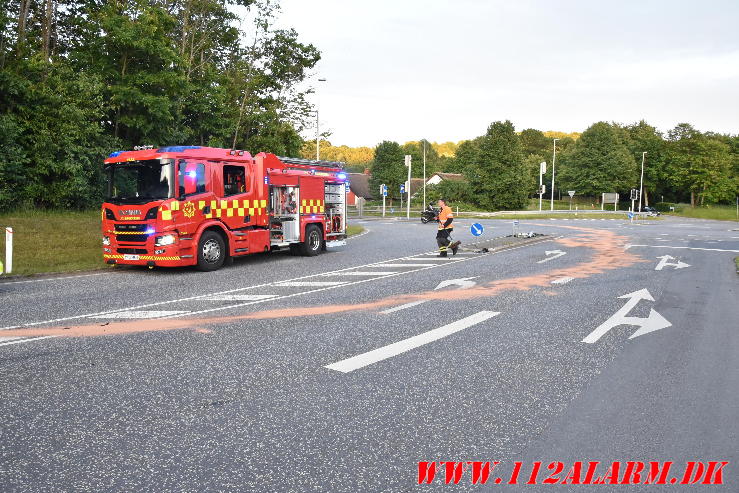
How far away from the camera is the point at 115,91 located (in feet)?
83.2

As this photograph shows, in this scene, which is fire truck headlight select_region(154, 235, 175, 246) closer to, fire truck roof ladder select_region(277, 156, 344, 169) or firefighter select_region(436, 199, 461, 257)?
fire truck roof ladder select_region(277, 156, 344, 169)

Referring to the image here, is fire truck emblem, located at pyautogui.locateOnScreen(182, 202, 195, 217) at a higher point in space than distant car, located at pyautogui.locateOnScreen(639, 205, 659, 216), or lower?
higher

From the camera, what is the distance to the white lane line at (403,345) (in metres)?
5.66

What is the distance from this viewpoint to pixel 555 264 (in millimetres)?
15469

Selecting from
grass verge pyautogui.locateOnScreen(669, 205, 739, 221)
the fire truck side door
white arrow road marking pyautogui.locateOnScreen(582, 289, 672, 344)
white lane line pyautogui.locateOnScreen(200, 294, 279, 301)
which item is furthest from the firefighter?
grass verge pyautogui.locateOnScreen(669, 205, 739, 221)

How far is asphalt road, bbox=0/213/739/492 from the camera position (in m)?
3.53

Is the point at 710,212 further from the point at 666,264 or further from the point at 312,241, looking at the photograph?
the point at 312,241

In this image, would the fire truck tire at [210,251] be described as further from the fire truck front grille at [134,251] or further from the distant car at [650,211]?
the distant car at [650,211]

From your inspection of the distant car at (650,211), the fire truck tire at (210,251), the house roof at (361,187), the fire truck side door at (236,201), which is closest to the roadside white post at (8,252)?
the fire truck tire at (210,251)

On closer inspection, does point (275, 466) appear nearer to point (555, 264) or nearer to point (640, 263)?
point (555, 264)

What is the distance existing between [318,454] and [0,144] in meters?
22.6

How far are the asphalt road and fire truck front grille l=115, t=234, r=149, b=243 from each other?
2.05m

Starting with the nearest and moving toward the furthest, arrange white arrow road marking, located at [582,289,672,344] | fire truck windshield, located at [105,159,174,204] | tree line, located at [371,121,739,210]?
1. white arrow road marking, located at [582,289,672,344]
2. fire truck windshield, located at [105,159,174,204]
3. tree line, located at [371,121,739,210]

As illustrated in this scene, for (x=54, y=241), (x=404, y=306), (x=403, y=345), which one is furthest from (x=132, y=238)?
(x=403, y=345)
